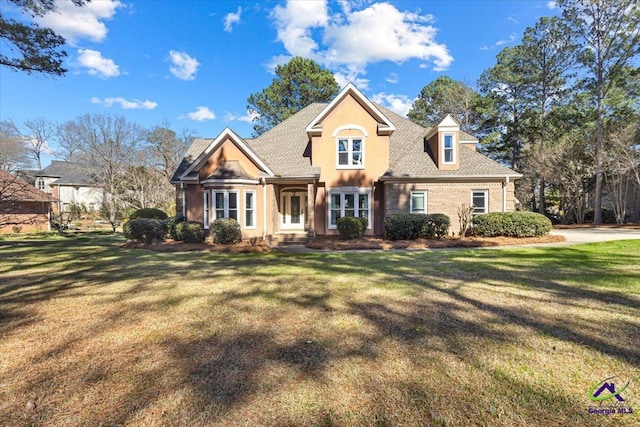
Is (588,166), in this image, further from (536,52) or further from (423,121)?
(423,121)

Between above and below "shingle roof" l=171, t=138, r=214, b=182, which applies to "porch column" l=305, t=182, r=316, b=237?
below

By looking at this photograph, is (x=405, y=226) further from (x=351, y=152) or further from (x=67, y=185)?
(x=67, y=185)

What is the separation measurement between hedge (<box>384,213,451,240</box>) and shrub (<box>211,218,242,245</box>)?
289 inches

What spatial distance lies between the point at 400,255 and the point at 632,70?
28947 millimetres

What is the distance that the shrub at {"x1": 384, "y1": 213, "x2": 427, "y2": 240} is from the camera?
49.7 ft

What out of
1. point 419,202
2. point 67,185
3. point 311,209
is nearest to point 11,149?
point 67,185

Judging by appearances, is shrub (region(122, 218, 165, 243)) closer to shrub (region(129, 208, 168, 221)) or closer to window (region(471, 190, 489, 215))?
shrub (region(129, 208, 168, 221))

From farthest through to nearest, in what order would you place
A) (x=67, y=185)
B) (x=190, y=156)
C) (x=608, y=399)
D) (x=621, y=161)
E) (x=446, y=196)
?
(x=67, y=185)
(x=621, y=161)
(x=190, y=156)
(x=446, y=196)
(x=608, y=399)

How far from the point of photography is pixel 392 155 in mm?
18781

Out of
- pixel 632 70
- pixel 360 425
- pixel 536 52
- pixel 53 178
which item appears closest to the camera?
pixel 360 425

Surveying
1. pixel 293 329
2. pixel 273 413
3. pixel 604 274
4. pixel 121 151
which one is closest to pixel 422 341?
pixel 293 329

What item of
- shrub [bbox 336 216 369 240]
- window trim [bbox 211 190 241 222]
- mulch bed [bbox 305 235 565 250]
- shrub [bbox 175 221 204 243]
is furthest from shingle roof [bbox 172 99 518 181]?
mulch bed [bbox 305 235 565 250]

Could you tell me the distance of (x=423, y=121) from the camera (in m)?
40.0

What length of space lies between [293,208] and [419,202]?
23.6 ft
